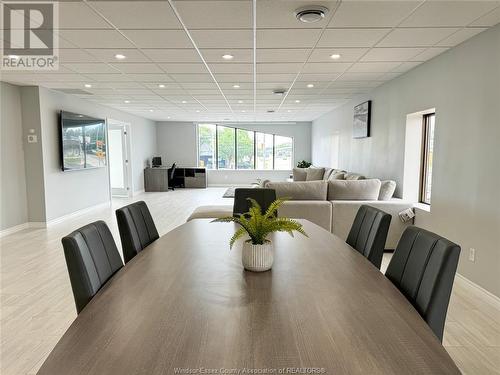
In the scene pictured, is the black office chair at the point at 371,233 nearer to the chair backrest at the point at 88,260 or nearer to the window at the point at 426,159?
the chair backrest at the point at 88,260

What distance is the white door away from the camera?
31.5 feet

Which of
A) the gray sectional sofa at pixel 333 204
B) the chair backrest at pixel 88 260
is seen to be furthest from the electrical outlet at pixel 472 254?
the chair backrest at pixel 88 260

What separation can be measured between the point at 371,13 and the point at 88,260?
2669 mm

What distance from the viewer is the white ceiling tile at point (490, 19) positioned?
268cm

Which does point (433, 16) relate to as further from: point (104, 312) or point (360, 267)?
point (104, 312)

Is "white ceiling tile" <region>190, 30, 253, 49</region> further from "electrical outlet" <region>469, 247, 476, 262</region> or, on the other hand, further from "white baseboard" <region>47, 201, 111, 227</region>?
"white baseboard" <region>47, 201, 111, 227</region>

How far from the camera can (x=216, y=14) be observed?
270 centimetres

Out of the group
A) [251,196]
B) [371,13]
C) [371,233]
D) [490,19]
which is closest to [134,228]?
[251,196]

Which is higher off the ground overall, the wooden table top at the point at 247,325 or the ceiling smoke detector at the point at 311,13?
the ceiling smoke detector at the point at 311,13

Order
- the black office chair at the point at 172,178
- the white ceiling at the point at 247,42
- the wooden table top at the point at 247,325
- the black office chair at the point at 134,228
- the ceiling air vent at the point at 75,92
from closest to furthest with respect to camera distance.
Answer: the wooden table top at the point at 247,325 → the black office chair at the point at 134,228 → the white ceiling at the point at 247,42 → the ceiling air vent at the point at 75,92 → the black office chair at the point at 172,178

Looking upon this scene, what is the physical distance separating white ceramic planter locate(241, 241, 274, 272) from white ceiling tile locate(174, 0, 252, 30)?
187cm

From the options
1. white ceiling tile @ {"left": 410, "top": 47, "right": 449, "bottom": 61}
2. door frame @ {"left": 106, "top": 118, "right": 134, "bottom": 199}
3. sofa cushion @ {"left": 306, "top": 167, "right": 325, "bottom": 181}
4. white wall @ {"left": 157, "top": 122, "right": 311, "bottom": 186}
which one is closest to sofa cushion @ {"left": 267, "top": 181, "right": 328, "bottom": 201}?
white ceiling tile @ {"left": 410, "top": 47, "right": 449, "bottom": 61}

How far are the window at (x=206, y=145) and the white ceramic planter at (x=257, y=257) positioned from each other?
36.0 ft

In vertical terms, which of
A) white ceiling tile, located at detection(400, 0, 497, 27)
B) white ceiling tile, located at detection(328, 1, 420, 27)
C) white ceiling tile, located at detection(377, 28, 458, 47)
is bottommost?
white ceiling tile, located at detection(328, 1, 420, 27)
